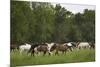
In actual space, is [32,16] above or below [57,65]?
above

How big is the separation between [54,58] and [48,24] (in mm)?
413

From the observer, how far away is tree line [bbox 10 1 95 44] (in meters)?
2.09

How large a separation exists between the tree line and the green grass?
16cm

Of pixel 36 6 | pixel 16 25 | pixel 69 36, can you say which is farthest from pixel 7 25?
pixel 69 36

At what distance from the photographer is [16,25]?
2082 mm

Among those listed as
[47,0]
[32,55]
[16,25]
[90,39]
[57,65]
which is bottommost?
[57,65]

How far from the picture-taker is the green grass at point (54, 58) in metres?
2.09

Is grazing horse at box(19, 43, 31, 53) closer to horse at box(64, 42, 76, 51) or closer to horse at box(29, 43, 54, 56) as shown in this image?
horse at box(29, 43, 54, 56)

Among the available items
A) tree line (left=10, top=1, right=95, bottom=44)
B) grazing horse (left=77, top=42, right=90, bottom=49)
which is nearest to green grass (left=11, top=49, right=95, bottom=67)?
grazing horse (left=77, top=42, right=90, bottom=49)

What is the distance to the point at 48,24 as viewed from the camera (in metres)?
2.21

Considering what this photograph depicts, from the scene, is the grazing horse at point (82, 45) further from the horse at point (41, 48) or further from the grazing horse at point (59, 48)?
the horse at point (41, 48)

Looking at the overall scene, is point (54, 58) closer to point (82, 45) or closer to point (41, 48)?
point (41, 48)

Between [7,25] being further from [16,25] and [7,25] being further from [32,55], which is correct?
[32,55]

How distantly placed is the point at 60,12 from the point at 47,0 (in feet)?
0.70
